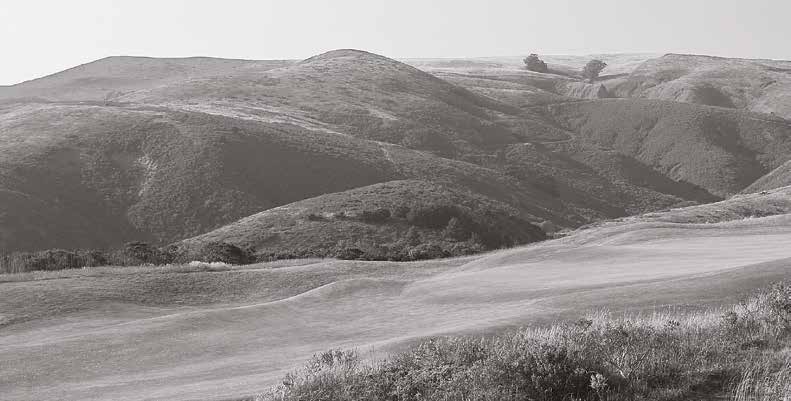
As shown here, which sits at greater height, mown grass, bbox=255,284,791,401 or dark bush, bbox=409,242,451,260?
mown grass, bbox=255,284,791,401

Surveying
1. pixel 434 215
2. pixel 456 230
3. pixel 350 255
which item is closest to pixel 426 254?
pixel 350 255

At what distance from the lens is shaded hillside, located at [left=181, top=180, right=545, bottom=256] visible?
44.7 meters

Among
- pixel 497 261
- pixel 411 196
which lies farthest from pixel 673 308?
Result: pixel 411 196

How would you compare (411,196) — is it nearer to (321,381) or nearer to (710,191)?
(321,381)

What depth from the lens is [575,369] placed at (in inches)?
350

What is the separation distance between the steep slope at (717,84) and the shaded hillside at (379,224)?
104m

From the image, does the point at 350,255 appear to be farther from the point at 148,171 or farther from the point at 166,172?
the point at 148,171

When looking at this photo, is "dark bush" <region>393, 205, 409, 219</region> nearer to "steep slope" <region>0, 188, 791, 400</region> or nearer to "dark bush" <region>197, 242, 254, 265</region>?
"dark bush" <region>197, 242, 254, 265</region>

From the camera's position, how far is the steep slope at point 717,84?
15188 centimetres

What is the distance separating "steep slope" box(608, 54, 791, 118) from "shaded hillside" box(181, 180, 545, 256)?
340ft

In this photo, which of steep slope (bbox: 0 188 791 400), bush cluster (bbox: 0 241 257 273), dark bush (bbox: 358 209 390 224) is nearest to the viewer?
steep slope (bbox: 0 188 791 400)

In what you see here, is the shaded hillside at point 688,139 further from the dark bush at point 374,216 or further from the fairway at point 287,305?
the fairway at point 287,305

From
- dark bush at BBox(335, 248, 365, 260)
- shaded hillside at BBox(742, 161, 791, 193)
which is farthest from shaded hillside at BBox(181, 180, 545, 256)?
shaded hillside at BBox(742, 161, 791, 193)

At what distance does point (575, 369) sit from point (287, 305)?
10209 mm
